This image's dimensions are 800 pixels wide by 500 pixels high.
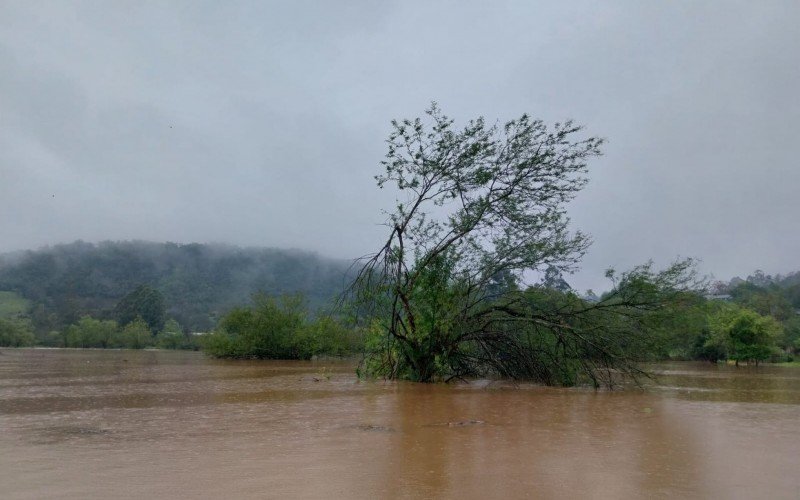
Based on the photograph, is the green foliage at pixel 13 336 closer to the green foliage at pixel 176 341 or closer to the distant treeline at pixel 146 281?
the distant treeline at pixel 146 281

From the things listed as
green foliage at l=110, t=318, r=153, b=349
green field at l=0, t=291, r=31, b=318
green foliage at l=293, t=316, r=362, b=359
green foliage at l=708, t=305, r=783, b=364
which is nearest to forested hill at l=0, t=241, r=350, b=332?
green field at l=0, t=291, r=31, b=318

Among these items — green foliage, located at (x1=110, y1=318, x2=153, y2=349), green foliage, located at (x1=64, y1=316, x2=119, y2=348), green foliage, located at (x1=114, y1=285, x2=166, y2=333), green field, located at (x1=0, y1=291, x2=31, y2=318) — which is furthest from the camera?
green field, located at (x1=0, y1=291, x2=31, y2=318)

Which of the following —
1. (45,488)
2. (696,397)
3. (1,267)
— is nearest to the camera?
(45,488)

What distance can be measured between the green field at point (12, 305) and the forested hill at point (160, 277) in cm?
186

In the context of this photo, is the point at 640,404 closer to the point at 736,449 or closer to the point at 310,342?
the point at 736,449

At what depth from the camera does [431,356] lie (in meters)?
17.5

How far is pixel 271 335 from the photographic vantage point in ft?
143

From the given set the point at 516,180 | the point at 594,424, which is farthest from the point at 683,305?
the point at 594,424

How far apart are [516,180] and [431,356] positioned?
594 cm

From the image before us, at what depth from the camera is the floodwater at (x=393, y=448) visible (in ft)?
15.8

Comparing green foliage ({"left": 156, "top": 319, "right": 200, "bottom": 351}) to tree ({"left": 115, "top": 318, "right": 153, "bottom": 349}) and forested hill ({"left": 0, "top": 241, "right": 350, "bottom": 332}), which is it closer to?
tree ({"left": 115, "top": 318, "right": 153, "bottom": 349})

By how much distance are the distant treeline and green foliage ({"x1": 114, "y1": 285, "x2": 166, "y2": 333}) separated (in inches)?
6.2

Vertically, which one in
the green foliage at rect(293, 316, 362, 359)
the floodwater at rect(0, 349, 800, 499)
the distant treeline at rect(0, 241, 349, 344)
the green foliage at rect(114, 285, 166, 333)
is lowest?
the floodwater at rect(0, 349, 800, 499)

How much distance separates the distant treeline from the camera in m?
96.0
